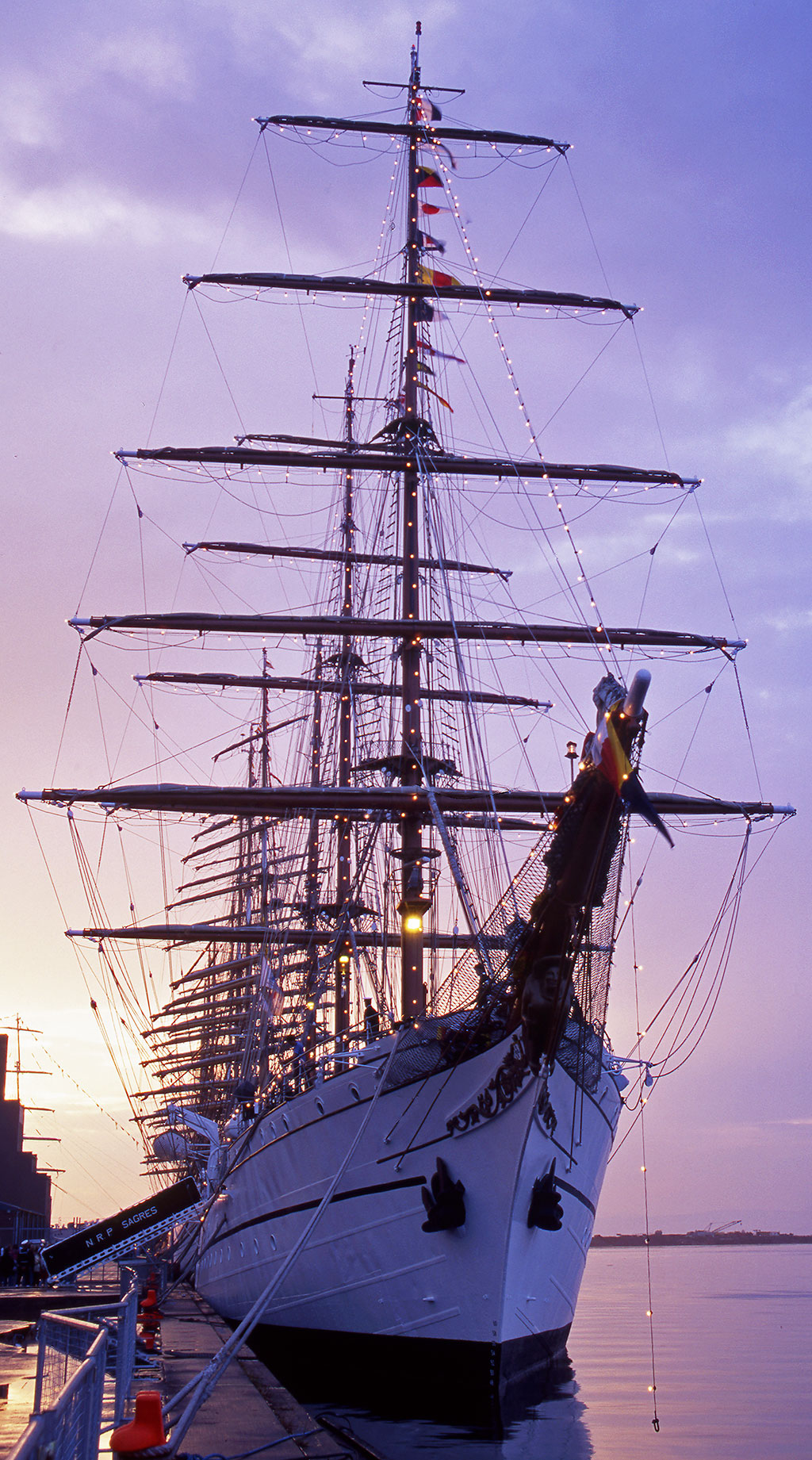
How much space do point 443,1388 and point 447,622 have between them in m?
14.0

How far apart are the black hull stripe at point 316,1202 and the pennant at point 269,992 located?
12.4ft

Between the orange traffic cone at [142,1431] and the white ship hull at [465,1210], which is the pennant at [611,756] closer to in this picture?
the white ship hull at [465,1210]

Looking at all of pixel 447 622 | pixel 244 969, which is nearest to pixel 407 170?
pixel 447 622

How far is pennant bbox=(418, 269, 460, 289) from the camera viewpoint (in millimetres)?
28281

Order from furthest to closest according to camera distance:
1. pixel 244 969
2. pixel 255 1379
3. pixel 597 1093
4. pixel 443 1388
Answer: pixel 244 969 < pixel 597 1093 < pixel 443 1388 < pixel 255 1379

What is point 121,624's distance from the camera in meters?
27.7

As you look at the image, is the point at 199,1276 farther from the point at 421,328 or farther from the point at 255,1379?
the point at 421,328

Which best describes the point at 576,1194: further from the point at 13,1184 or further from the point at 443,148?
the point at 13,1184

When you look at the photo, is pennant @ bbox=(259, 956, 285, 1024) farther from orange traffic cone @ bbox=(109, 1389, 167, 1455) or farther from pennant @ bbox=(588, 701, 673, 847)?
orange traffic cone @ bbox=(109, 1389, 167, 1455)

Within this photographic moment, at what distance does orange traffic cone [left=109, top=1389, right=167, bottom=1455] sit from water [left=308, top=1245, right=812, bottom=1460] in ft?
23.0

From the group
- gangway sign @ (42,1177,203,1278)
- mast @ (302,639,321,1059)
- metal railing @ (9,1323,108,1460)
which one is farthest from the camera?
mast @ (302,639,321,1059)

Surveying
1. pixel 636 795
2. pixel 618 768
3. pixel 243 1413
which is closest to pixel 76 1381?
pixel 243 1413

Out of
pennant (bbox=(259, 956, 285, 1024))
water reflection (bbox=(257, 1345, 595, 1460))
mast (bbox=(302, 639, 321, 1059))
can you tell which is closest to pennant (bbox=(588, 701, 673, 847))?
water reflection (bbox=(257, 1345, 595, 1460))

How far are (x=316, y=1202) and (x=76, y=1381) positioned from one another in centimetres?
1407
